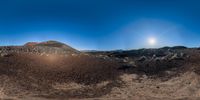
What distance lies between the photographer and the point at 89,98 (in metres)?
38.3

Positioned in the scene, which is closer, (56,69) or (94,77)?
(94,77)

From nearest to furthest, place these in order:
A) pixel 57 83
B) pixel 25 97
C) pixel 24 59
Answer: pixel 25 97, pixel 57 83, pixel 24 59

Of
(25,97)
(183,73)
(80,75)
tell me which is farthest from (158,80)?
(25,97)

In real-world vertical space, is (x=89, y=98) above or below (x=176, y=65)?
below

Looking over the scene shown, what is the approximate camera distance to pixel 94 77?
45.7 metres

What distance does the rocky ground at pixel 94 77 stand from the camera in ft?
129

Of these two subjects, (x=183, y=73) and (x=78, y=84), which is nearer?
(x=78, y=84)

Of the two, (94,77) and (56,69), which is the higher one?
(56,69)

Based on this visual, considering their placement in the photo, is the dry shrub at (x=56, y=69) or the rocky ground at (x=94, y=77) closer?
the rocky ground at (x=94, y=77)

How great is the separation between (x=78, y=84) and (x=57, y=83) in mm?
2765

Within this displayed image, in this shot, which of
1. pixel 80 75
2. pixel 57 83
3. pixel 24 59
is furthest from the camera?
pixel 24 59

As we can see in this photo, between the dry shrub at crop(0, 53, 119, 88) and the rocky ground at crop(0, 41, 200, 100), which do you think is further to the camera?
the dry shrub at crop(0, 53, 119, 88)

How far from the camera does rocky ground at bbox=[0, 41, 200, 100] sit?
39469 millimetres

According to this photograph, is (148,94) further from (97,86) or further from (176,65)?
(176,65)
